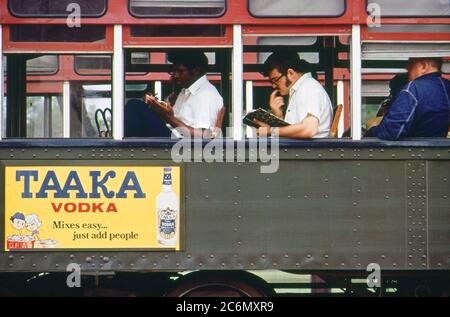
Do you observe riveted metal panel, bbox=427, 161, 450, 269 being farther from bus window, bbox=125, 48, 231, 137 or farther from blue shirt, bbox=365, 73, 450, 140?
bus window, bbox=125, 48, 231, 137

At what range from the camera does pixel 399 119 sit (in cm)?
647

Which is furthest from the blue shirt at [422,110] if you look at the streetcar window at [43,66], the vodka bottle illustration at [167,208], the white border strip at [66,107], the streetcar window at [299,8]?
the streetcar window at [43,66]

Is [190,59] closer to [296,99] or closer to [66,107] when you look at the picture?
[296,99]

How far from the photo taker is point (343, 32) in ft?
21.2

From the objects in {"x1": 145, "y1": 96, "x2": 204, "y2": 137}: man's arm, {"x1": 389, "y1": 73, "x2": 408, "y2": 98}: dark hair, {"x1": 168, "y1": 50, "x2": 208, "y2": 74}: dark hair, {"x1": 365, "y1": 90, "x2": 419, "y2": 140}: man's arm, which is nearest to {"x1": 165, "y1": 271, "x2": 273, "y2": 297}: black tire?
{"x1": 145, "y1": 96, "x2": 204, "y2": 137}: man's arm

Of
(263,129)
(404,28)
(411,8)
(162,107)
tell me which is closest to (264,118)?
(263,129)

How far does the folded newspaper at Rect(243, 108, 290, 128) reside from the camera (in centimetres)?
649

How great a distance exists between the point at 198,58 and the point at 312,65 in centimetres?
92

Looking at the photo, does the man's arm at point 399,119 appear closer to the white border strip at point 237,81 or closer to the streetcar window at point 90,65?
the white border strip at point 237,81

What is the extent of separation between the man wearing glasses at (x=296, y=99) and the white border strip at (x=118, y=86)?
0.95 metres

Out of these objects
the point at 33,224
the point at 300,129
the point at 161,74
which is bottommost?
the point at 33,224

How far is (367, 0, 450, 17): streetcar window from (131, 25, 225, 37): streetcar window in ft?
3.55

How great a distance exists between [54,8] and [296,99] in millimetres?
1814
